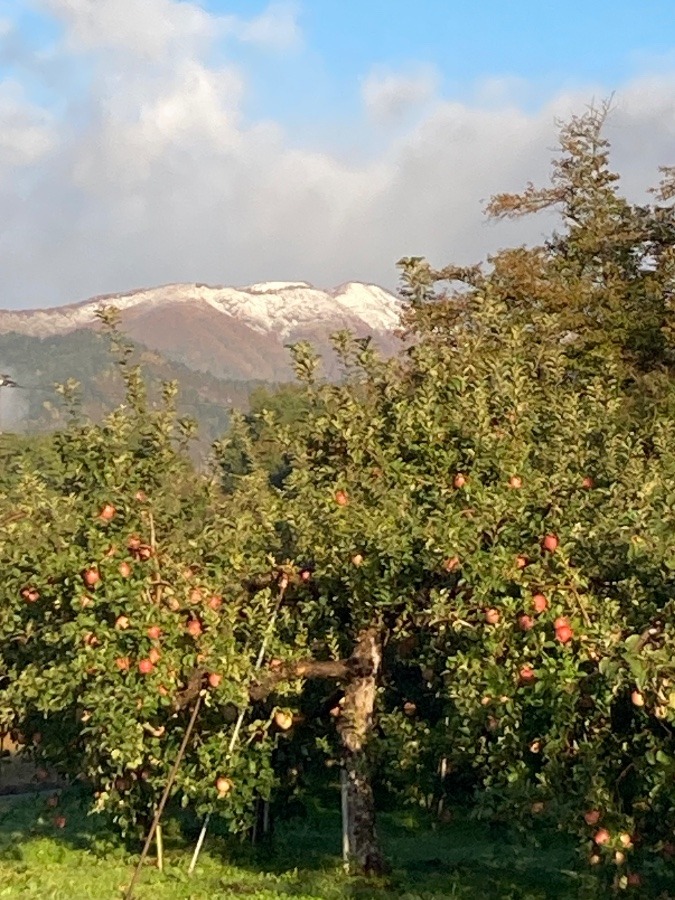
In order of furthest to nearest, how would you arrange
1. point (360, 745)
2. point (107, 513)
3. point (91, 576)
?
point (360, 745), point (107, 513), point (91, 576)

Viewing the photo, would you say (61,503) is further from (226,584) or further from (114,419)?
(226,584)

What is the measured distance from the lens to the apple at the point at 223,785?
12.5m

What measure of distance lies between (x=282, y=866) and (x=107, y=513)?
16.8ft

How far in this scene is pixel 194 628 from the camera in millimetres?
12414

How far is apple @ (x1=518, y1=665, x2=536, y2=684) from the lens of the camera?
30.7 ft

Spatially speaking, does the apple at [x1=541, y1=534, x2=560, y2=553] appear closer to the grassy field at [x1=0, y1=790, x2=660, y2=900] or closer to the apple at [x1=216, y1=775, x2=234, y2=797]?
the grassy field at [x1=0, y1=790, x2=660, y2=900]

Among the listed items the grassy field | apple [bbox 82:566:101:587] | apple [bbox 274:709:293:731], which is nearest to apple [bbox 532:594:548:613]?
the grassy field

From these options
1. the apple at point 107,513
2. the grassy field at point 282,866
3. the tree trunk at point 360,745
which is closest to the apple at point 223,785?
the grassy field at point 282,866

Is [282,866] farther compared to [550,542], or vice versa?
[282,866]

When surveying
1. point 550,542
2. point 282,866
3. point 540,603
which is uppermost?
point 550,542

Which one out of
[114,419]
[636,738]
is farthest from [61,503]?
[636,738]

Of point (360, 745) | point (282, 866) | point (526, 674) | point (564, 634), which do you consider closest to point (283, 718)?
point (360, 745)

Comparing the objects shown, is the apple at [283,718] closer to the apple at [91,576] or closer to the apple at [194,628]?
the apple at [194,628]

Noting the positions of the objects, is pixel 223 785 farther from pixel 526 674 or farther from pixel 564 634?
pixel 564 634
